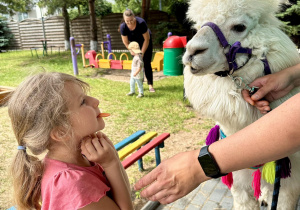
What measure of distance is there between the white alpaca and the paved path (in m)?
1.10

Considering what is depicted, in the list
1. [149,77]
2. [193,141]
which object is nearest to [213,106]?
[193,141]

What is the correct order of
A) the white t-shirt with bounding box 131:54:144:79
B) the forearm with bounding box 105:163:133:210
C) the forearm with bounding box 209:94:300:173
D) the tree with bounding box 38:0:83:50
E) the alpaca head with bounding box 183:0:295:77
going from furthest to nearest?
1. the tree with bounding box 38:0:83:50
2. the white t-shirt with bounding box 131:54:144:79
3. the alpaca head with bounding box 183:0:295:77
4. the forearm with bounding box 105:163:133:210
5. the forearm with bounding box 209:94:300:173

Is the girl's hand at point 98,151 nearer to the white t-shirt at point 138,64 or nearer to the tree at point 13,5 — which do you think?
the white t-shirt at point 138,64

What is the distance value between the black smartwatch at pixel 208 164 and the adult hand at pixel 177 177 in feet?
0.06

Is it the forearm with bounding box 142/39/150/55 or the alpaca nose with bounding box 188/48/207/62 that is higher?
Result: the alpaca nose with bounding box 188/48/207/62

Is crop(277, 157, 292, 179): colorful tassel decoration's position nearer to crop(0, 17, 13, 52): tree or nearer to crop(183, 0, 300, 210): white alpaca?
crop(183, 0, 300, 210): white alpaca

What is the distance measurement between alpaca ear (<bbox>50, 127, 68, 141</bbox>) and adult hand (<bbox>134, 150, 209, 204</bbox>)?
42 cm

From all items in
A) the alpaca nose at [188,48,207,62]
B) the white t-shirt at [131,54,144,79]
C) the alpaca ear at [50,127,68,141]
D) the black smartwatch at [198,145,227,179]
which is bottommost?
the white t-shirt at [131,54,144,79]

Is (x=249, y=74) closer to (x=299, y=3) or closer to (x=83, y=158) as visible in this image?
(x=83, y=158)

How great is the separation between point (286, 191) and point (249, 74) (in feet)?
2.64

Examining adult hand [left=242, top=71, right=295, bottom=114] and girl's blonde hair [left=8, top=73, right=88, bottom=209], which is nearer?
girl's blonde hair [left=8, top=73, right=88, bottom=209]

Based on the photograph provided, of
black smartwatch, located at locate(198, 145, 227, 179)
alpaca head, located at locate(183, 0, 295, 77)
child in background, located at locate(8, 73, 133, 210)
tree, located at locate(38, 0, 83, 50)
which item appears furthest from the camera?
tree, located at locate(38, 0, 83, 50)

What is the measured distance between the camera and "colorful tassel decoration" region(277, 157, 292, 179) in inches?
55.0

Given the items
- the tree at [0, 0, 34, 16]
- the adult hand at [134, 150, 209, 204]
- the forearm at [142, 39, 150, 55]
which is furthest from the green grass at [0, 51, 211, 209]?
the tree at [0, 0, 34, 16]
